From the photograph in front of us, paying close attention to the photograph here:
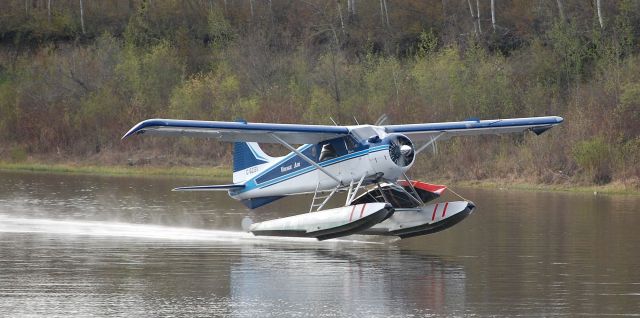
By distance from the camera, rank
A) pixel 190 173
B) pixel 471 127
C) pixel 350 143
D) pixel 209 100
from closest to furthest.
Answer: pixel 350 143, pixel 471 127, pixel 190 173, pixel 209 100

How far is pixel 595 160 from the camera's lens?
92.7 ft

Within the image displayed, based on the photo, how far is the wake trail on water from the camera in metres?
17.9

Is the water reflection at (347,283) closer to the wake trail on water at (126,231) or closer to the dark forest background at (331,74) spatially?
the wake trail on water at (126,231)

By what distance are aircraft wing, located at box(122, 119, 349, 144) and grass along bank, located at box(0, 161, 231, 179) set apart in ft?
52.8

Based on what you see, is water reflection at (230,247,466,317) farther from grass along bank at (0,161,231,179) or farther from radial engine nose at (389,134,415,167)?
grass along bank at (0,161,231,179)

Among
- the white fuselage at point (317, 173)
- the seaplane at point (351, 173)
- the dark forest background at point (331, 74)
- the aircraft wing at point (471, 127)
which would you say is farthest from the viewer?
the dark forest background at point (331, 74)

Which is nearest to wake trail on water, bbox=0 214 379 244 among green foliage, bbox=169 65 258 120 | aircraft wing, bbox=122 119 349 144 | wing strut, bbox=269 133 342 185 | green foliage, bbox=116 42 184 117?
wing strut, bbox=269 133 342 185

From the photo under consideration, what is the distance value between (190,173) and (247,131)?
18.6 m

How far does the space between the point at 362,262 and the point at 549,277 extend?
9.22ft

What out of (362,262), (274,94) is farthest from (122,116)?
(362,262)

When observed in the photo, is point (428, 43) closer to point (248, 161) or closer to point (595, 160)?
point (595, 160)

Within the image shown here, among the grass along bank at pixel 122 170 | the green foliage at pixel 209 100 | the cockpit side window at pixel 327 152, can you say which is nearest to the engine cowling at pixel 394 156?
the cockpit side window at pixel 327 152

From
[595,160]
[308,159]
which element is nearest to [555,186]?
[595,160]

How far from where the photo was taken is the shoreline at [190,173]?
27.4 metres
